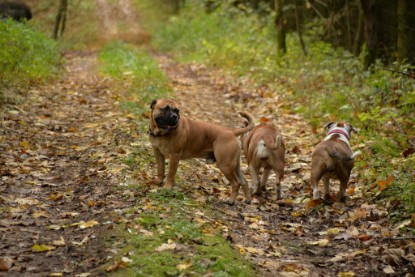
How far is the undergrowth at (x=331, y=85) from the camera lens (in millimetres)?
9148

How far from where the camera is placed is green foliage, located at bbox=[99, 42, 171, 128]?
1408 centimetres

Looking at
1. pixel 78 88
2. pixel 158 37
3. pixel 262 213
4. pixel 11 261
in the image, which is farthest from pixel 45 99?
pixel 158 37

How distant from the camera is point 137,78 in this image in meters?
17.3

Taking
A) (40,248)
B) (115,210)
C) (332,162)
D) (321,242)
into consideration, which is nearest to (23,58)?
(115,210)

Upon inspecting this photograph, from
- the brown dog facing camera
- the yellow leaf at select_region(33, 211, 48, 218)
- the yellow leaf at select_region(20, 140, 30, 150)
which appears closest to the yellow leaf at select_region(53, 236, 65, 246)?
the yellow leaf at select_region(33, 211, 48, 218)

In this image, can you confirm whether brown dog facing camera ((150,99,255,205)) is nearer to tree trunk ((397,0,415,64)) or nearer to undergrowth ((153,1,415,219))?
undergrowth ((153,1,415,219))

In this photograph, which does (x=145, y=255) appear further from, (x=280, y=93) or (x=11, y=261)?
(x=280, y=93)

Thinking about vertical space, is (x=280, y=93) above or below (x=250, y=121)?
below

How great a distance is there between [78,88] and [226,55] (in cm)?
829

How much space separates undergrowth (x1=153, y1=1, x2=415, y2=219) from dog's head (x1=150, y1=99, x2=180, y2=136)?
3234 millimetres

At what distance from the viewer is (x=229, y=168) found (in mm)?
7977

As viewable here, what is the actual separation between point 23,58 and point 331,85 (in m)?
8.71

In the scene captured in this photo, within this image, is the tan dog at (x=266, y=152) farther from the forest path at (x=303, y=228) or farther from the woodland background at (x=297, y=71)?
the woodland background at (x=297, y=71)

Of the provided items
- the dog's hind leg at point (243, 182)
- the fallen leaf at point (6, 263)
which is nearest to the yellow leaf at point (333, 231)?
the dog's hind leg at point (243, 182)
